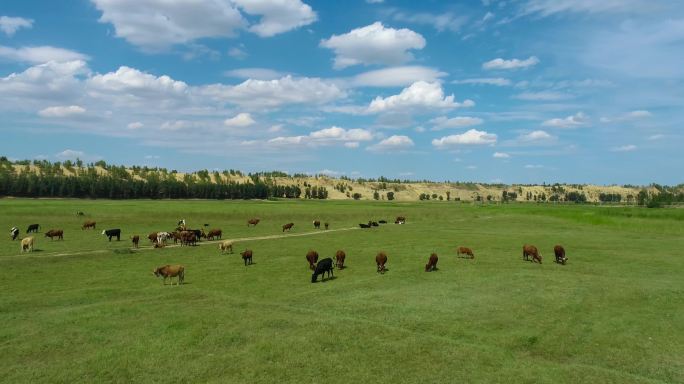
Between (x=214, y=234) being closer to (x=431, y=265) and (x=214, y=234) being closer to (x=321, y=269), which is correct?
(x=321, y=269)

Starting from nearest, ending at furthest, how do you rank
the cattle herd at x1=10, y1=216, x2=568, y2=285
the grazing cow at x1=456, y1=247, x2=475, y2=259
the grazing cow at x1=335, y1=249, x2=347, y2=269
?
1. the cattle herd at x1=10, y1=216, x2=568, y2=285
2. the grazing cow at x1=335, y1=249, x2=347, y2=269
3. the grazing cow at x1=456, y1=247, x2=475, y2=259

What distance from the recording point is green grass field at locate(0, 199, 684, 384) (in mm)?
13906

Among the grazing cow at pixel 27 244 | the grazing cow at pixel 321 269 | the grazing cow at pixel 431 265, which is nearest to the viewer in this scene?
the grazing cow at pixel 321 269

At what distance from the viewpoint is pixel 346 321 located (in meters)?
17.9

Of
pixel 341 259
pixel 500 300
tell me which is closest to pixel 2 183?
pixel 341 259

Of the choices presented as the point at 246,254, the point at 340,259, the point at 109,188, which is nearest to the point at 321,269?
the point at 340,259

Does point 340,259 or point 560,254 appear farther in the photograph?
point 560,254

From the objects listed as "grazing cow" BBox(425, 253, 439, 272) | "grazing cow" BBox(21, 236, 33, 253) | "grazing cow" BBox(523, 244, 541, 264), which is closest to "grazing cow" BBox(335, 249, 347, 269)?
"grazing cow" BBox(425, 253, 439, 272)

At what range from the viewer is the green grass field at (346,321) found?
45.6 ft

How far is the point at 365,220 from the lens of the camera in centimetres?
7862

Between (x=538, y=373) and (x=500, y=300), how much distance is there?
7579 mm

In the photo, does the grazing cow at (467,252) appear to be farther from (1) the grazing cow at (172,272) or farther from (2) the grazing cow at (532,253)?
(1) the grazing cow at (172,272)

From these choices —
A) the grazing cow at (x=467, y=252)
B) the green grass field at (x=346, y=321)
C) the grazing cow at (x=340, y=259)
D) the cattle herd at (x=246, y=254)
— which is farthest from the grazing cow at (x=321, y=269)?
the grazing cow at (x=467, y=252)

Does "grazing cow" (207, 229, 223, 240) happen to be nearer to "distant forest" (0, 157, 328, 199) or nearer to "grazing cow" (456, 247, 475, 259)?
"grazing cow" (456, 247, 475, 259)
